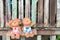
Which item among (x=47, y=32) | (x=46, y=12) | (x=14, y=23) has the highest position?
(x=46, y=12)

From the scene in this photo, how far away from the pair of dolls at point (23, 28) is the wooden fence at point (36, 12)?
87 mm

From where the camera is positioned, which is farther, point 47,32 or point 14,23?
point 47,32

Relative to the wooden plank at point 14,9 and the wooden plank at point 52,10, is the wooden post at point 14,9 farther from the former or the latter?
the wooden plank at point 52,10

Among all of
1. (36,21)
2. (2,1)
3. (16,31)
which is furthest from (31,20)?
(2,1)

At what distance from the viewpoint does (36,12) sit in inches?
118

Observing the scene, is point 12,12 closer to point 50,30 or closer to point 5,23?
point 5,23

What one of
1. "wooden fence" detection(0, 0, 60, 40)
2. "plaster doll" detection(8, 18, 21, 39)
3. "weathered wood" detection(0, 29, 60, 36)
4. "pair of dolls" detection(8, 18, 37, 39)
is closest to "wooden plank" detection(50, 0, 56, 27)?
"wooden fence" detection(0, 0, 60, 40)

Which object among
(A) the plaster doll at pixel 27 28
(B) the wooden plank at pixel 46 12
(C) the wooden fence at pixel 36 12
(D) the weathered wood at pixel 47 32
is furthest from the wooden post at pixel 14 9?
(B) the wooden plank at pixel 46 12

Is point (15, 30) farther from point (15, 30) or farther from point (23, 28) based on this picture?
point (23, 28)

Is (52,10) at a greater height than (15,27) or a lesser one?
greater

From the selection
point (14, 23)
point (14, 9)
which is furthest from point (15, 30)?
point (14, 9)

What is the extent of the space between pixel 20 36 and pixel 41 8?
0.50 metres

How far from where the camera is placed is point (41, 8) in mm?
2975

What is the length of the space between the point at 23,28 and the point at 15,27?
0.37 feet
